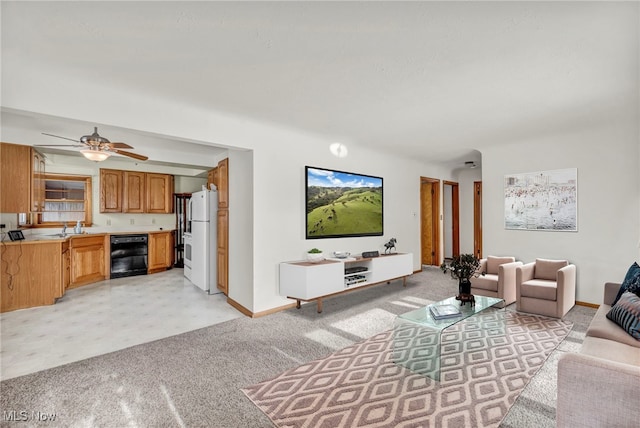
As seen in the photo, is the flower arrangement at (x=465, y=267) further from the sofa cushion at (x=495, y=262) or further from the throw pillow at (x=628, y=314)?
the sofa cushion at (x=495, y=262)

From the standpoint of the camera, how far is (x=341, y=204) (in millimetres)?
4785

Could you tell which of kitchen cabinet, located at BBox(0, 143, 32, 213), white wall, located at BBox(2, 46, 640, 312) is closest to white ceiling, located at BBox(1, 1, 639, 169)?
white wall, located at BBox(2, 46, 640, 312)

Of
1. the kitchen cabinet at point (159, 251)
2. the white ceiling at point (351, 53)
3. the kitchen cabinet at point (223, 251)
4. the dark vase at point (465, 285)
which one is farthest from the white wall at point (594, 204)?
the kitchen cabinet at point (159, 251)

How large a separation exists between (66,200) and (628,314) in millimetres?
7910

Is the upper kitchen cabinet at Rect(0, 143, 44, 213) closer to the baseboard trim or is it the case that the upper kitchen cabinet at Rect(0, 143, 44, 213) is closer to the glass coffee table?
the glass coffee table

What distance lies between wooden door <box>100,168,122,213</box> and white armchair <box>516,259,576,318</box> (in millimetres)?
7107

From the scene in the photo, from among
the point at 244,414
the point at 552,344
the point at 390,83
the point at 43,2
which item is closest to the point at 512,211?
the point at 552,344

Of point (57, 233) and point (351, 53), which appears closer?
point (351, 53)

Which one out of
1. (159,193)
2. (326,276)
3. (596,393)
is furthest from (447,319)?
(159,193)

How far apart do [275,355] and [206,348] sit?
27.7 inches

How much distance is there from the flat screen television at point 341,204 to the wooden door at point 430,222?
2.19 m

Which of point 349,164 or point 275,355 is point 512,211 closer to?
point 349,164

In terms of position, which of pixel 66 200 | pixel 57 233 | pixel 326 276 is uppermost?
pixel 66 200

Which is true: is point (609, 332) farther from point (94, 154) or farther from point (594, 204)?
point (94, 154)
